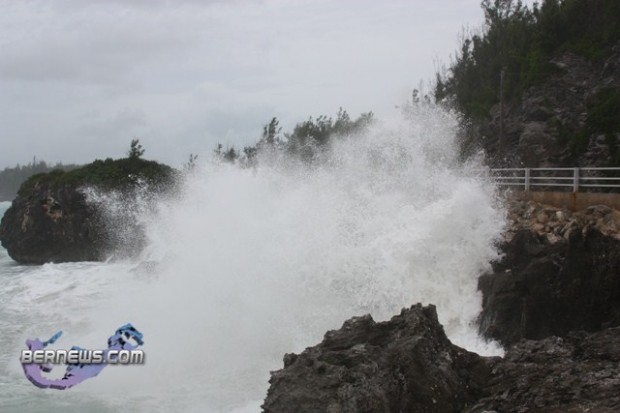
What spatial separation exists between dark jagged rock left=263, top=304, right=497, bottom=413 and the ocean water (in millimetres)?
2234

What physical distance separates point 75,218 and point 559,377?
28.2 metres

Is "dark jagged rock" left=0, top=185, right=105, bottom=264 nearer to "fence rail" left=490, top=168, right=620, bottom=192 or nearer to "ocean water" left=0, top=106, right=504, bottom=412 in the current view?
"ocean water" left=0, top=106, right=504, bottom=412

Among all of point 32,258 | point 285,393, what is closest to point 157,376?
point 285,393

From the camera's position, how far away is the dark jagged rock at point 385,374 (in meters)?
6.33

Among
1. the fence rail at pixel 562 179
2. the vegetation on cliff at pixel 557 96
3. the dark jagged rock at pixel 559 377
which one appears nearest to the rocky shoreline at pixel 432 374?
the dark jagged rock at pixel 559 377

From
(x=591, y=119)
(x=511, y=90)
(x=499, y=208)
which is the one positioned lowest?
(x=499, y=208)

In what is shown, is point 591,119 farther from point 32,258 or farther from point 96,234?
point 32,258

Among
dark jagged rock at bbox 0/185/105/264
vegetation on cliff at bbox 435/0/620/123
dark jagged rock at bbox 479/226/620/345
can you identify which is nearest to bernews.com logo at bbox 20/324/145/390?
dark jagged rock at bbox 479/226/620/345

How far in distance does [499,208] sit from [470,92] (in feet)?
84.5

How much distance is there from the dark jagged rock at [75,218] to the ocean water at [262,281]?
9239 millimetres

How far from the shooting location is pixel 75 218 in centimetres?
3028

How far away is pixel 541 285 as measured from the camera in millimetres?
11172

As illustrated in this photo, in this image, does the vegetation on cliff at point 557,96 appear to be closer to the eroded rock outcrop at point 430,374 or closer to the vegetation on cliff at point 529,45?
the vegetation on cliff at point 529,45

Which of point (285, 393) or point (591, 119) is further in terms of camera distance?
point (591, 119)
